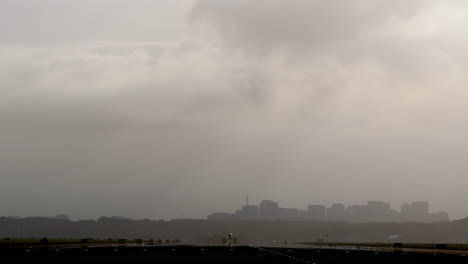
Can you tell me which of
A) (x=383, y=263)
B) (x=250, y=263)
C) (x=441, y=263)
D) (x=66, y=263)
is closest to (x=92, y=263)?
(x=66, y=263)

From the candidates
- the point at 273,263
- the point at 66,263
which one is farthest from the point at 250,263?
the point at 66,263

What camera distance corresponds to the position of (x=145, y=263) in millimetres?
55219

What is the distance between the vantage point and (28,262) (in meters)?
52.1

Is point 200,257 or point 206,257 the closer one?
point 206,257

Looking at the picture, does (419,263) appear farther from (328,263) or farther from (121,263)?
(121,263)

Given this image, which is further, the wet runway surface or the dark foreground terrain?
the wet runway surface

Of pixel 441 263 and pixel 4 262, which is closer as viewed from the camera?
pixel 4 262

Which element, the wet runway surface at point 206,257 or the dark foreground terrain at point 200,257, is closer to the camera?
the dark foreground terrain at point 200,257

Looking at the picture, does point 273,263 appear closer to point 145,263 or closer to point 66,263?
point 145,263

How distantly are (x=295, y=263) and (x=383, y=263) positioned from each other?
752cm

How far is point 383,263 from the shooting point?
58.9m

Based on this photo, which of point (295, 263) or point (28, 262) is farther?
point (295, 263)

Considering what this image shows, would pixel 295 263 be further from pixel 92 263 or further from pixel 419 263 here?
pixel 92 263

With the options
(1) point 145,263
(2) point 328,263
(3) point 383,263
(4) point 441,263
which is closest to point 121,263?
(1) point 145,263
